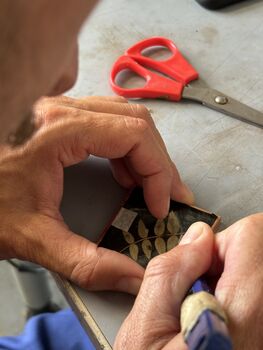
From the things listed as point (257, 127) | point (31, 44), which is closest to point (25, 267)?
point (257, 127)

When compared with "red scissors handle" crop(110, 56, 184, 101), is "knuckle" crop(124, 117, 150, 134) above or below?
above

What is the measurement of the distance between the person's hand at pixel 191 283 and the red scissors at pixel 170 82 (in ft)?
0.70

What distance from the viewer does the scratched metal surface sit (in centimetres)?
64

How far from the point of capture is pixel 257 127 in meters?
0.71

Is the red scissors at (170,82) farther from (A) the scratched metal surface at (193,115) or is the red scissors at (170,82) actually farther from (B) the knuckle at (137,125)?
(B) the knuckle at (137,125)

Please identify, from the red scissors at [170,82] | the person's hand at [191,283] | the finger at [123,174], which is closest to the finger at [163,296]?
the person's hand at [191,283]

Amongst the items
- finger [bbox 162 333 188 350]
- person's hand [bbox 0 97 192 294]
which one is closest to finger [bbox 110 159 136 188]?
person's hand [bbox 0 97 192 294]

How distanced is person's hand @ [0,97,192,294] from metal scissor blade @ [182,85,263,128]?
0.40 feet

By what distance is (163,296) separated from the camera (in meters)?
0.50

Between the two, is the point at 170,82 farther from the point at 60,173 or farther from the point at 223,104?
the point at 60,173

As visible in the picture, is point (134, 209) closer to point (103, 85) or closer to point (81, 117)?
point (81, 117)

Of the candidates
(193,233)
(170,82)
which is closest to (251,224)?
(193,233)

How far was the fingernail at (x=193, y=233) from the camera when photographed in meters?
0.55

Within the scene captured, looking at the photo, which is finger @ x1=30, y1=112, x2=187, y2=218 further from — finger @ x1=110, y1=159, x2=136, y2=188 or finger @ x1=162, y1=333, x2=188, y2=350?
finger @ x1=162, y1=333, x2=188, y2=350
